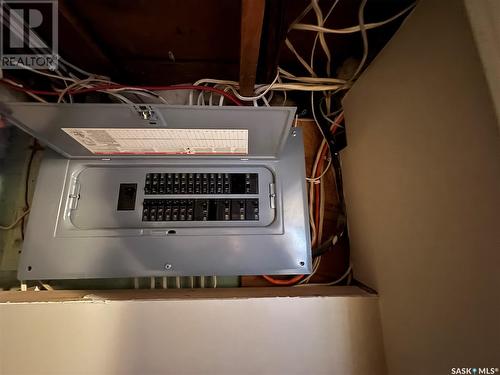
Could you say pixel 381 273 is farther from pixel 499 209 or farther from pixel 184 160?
pixel 184 160

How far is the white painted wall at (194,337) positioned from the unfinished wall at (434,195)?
9 centimetres

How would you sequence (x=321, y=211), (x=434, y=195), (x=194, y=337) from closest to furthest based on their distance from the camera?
(x=434, y=195)
(x=194, y=337)
(x=321, y=211)

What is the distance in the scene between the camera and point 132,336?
0.57m

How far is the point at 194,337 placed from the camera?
22.4 inches

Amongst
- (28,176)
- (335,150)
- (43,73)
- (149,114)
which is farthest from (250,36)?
(28,176)

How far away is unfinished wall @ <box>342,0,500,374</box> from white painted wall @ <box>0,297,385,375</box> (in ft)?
0.28

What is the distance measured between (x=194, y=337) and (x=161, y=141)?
1.54ft

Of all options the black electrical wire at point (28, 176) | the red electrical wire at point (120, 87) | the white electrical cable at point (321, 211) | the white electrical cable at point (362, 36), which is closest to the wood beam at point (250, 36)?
the red electrical wire at point (120, 87)

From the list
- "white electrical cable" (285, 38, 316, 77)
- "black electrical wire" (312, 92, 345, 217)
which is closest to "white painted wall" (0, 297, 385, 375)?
"black electrical wire" (312, 92, 345, 217)

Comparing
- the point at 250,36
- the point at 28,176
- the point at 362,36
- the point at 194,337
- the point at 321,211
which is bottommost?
the point at 194,337

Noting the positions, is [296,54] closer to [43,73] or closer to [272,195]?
[272,195]

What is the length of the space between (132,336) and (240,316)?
0.81 ft

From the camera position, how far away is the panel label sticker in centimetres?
58

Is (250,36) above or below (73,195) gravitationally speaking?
above
